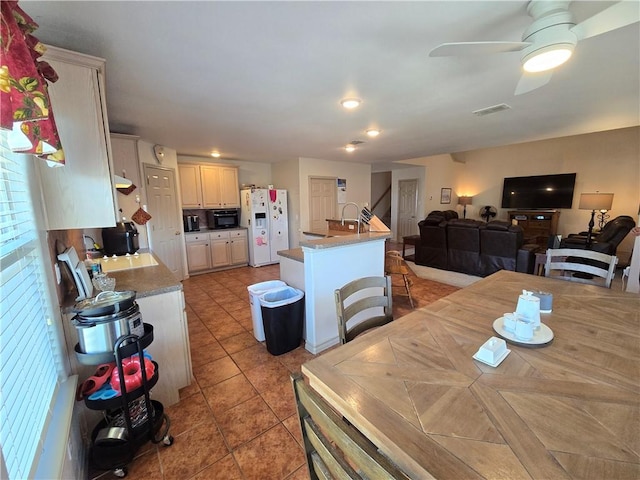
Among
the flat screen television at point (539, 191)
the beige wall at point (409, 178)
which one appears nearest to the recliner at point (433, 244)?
the beige wall at point (409, 178)

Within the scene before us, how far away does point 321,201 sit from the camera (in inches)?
234

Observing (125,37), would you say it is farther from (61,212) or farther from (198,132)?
(198,132)

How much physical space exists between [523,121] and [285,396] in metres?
3.97

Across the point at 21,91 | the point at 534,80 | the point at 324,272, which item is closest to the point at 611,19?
the point at 534,80

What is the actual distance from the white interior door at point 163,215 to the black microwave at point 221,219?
89 centimetres

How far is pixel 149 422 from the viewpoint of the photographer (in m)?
1.50

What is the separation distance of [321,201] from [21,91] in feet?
17.3

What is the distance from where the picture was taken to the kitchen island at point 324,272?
2.37 metres

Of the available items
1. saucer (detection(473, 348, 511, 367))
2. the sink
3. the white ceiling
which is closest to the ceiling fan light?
the white ceiling

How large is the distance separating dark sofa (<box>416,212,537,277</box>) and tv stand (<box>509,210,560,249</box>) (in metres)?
3.33

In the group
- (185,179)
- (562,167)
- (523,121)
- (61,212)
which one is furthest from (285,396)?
(562,167)

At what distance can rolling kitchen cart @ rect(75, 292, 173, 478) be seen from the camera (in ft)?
4.42

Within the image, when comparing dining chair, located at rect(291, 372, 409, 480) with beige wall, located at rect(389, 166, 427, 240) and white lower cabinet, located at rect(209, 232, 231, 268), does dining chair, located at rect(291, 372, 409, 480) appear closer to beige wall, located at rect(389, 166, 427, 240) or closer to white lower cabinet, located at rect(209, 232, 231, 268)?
white lower cabinet, located at rect(209, 232, 231, 268)

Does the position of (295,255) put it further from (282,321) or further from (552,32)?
(552,32)
